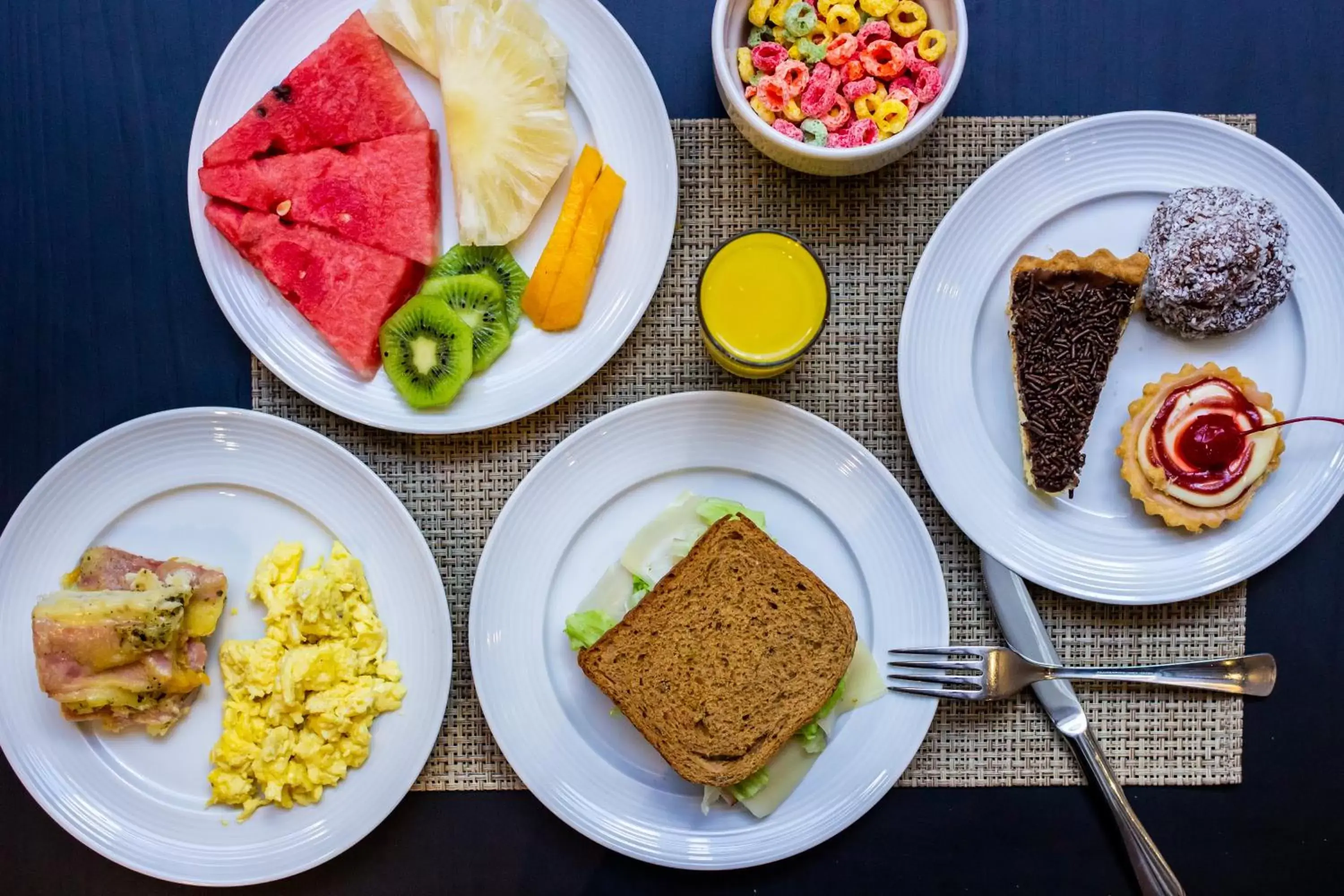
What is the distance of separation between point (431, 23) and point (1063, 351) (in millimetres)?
1602

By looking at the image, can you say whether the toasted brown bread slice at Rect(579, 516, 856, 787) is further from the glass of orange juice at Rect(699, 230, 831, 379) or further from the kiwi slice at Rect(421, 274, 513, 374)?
the kiwi slice at Rect(421, 274, 513, 374)

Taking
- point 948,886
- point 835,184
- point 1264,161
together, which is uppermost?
point 1264,161

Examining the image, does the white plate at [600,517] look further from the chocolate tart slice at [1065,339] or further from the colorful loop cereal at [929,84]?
the colorful loop cereal at [929,84]

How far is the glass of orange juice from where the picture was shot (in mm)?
1911

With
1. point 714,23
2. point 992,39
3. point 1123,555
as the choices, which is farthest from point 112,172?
point 1123,555

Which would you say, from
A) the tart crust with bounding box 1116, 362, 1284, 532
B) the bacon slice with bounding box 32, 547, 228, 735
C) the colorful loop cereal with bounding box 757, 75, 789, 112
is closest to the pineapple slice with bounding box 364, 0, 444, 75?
the colorful loop cereal with bounding box 757, 75, 789, 112

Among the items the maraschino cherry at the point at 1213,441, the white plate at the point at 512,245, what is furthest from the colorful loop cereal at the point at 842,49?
the maraschino cherry at the point at 1213,441

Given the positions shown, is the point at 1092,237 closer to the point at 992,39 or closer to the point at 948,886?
the point at 992,39

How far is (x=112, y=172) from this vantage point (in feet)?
7.15

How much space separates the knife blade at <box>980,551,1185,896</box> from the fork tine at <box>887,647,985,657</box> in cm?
10

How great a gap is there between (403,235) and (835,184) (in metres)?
1.02

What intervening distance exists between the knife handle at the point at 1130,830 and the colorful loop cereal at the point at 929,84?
1496 millimetres

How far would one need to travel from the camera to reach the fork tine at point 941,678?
2.07 metres

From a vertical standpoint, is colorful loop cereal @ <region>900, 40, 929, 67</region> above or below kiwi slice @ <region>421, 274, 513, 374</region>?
above
